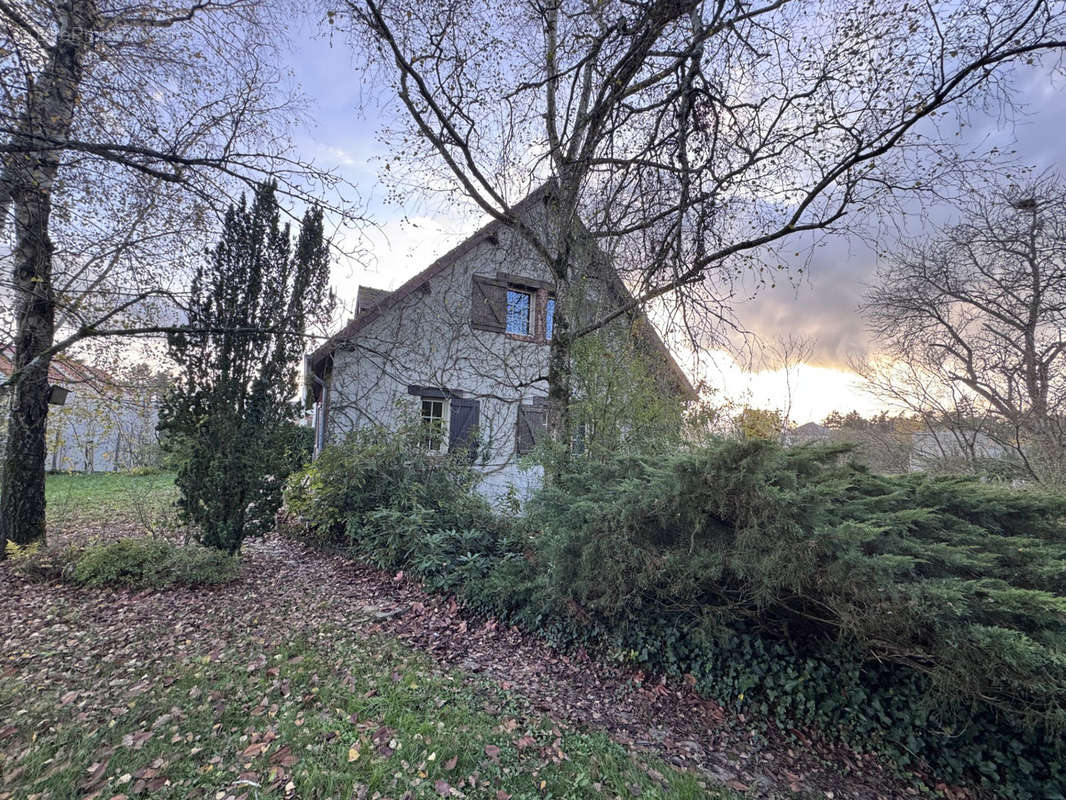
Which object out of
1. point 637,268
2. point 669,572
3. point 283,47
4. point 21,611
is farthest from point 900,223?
point 21,611

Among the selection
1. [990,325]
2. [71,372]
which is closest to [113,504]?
[71,372]

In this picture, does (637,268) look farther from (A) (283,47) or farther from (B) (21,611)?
(B) (21,611)

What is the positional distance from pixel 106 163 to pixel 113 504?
663cm

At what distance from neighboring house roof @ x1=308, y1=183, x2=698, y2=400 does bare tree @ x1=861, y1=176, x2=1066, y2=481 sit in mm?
4869

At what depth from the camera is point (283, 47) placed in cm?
502

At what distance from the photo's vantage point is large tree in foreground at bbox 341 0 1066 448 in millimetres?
3844

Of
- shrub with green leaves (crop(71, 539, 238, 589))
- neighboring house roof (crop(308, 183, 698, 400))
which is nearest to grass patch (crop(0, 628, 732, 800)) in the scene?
shrub with green leaves (crop(71, 539, 238, 589))

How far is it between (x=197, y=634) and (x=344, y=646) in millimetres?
1220

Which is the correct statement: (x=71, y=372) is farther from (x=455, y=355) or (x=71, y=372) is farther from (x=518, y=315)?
(x=518, y=315)

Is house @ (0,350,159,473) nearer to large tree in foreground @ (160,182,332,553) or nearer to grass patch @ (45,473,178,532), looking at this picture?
grass patch @ (45,473,178,532)

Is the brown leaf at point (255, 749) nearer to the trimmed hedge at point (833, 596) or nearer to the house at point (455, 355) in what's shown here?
the trimmed hedge at point (833, 596)

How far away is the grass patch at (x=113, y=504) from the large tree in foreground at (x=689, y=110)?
517 centimetres

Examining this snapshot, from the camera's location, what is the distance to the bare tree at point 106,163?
3.86 m

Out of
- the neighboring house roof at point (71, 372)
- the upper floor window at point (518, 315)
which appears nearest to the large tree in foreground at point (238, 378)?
the neighboring house roof at point (71, 372)
